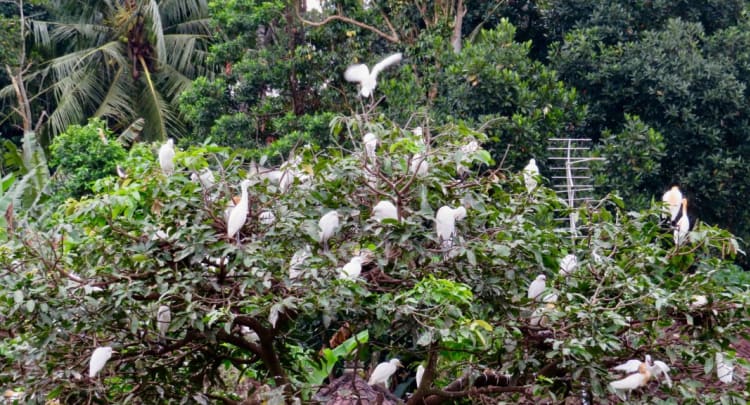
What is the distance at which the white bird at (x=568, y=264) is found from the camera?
2615 mm

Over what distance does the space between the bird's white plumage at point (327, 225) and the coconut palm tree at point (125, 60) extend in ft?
23.2

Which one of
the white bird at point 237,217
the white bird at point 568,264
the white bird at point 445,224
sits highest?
the white bird at point 237,217

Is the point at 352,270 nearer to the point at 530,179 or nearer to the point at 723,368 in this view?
the point at 530,179

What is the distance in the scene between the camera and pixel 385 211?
2342mm

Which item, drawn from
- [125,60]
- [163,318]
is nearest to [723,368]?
[163,318]

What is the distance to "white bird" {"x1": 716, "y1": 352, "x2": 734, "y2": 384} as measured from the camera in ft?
7.73

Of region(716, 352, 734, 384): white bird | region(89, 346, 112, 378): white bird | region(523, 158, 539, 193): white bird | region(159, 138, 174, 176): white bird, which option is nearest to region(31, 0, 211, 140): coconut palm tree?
region(159, 138, 174, 176): white bird

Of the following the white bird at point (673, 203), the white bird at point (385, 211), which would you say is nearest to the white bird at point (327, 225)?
the white bird at point (385, 211)

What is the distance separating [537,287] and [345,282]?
0.57 metres

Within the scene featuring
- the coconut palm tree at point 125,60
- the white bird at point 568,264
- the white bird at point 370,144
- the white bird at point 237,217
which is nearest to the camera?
the white bird at point 237,217

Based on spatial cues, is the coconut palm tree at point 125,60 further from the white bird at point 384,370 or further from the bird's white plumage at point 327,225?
the bird's white plumage at point 327,225

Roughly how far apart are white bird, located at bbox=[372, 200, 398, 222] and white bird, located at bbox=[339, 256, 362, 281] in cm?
12

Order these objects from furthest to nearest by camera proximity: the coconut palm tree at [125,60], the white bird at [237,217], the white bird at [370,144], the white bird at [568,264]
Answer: the coconut palm tree at [125,60] → the white bird at [568,264] → the white bird at [370,144] → the white bird at [237,217]

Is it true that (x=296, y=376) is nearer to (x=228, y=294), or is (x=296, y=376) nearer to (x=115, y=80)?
(x=228, y=294)
